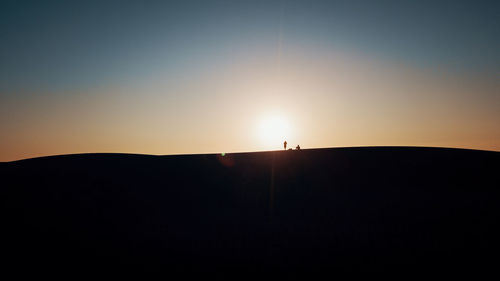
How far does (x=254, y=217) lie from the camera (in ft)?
43.6

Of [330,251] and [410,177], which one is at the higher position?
[410,177]

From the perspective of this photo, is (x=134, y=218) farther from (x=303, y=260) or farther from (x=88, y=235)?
(x=303, y=260)

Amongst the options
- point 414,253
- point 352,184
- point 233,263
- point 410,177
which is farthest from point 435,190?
point 233,263

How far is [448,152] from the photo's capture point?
25328mm

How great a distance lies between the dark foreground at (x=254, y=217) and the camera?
8289mm

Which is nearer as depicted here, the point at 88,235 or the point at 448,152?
the point at 88,235

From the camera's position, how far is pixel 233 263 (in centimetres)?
834

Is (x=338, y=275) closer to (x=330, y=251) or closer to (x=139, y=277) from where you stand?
(x=330, y=251)

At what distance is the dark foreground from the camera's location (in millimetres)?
8289

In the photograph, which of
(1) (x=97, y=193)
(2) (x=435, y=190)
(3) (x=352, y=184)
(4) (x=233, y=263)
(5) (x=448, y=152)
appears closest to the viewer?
(4) (x=233, y=263)

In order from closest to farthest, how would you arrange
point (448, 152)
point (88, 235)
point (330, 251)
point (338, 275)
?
point (338, 275) → point (330, 251) → point (88, 235) → point (448, 152)

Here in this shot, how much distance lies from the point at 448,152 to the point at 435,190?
35.7ft

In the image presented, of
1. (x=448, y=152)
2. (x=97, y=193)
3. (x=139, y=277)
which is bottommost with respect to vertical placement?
(x=139, y=277)

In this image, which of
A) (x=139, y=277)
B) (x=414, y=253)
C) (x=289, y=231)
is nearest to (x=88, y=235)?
(x=139, y=277)
